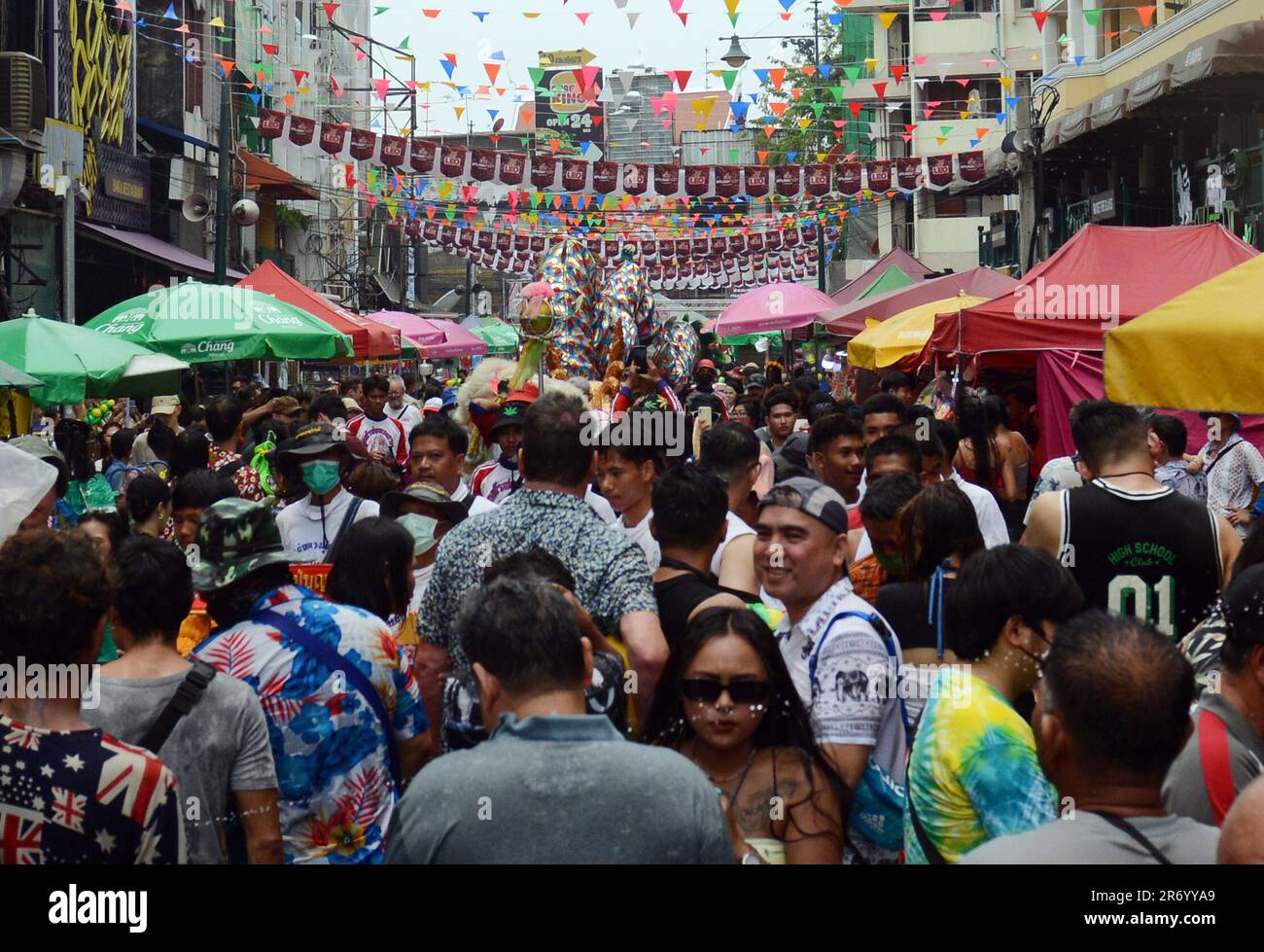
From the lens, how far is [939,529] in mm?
4711

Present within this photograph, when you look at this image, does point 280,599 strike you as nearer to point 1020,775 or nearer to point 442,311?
point 1020,775

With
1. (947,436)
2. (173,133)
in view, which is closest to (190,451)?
(947,436)

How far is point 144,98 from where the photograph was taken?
94.3ft

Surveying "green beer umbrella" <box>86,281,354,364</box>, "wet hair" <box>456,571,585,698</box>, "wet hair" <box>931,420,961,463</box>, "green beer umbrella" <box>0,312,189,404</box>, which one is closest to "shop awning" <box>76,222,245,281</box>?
"green beer umbrella" <box>86,281,354,364</box>

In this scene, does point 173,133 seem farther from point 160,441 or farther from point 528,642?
point 528,642

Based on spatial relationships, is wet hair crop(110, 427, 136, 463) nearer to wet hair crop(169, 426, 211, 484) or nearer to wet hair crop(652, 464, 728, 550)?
wet hair crop(169, 426, 211, 484)

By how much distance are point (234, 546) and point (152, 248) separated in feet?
75.9

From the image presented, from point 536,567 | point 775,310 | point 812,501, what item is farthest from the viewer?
point 775,310

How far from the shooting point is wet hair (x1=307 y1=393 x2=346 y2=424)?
12.4 m

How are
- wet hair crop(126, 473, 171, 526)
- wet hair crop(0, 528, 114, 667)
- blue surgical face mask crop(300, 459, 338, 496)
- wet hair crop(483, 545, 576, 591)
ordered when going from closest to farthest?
wet hair crop(0, 528, 114, 667), wet hair crop(483, 545, 576, 591), blue surgical face mask crop(300, 459, 338, 496), wet hair crop(126, 473, 171, 526)

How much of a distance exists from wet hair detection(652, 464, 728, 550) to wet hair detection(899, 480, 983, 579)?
2.06 feet

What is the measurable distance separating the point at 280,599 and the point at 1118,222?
2009 centimetres

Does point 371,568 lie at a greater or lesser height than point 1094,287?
lesser
